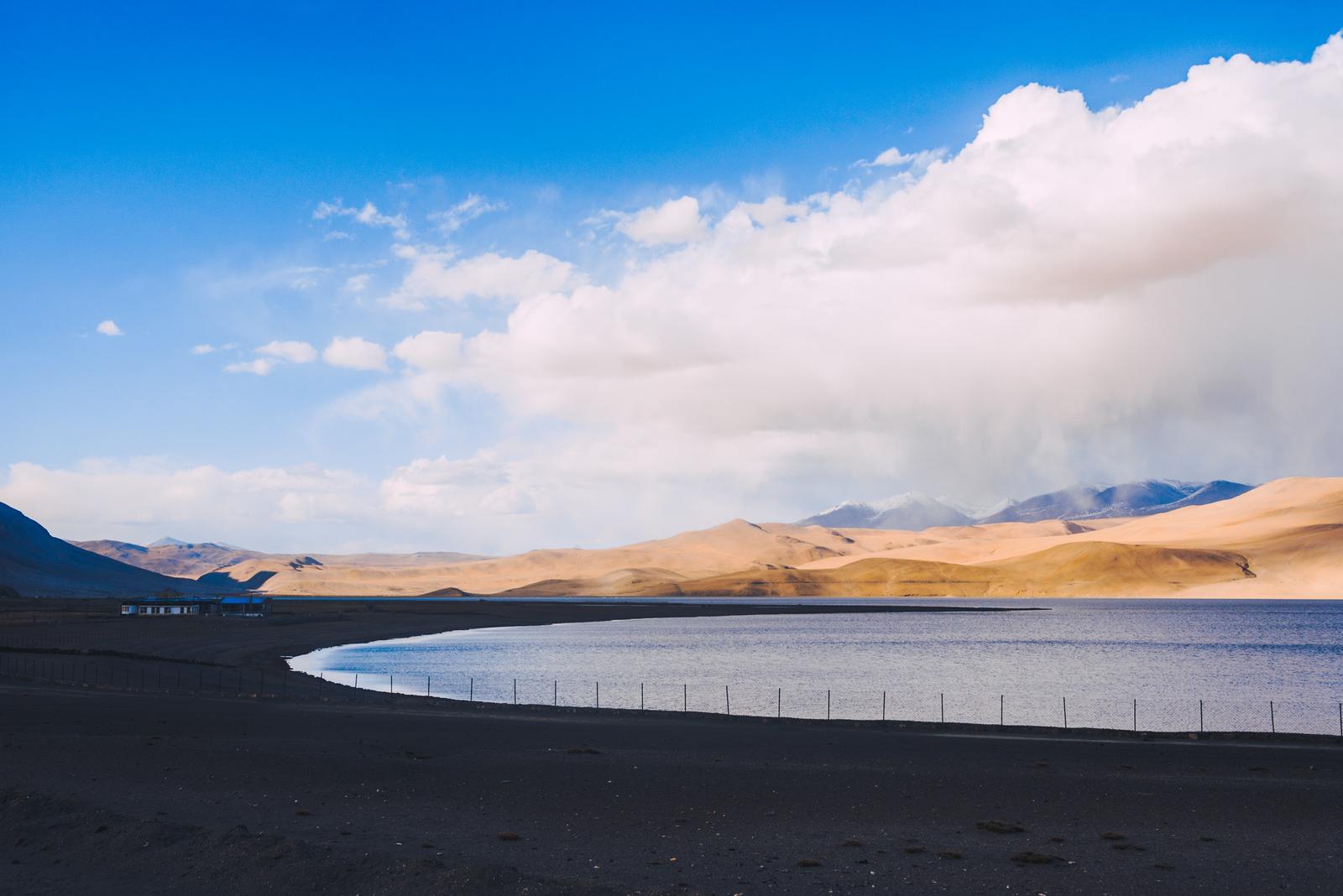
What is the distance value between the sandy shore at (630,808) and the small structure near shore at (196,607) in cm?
14268

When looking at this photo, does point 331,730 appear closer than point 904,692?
Yes

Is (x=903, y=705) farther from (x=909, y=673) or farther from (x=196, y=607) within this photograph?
(x=196, y=607)

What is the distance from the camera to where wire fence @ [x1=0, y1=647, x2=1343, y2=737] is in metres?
53.0

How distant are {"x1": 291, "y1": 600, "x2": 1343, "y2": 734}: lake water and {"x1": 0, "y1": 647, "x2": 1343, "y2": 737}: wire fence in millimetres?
246

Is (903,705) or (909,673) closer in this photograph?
(903,705)

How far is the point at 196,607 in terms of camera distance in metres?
188

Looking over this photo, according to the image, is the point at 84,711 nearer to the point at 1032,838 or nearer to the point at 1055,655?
the point at 1032,838

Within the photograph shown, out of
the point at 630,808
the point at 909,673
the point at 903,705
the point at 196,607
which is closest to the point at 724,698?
the point at 903,705

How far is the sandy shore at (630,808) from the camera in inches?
723

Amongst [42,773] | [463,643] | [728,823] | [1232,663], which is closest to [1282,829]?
[728,823]

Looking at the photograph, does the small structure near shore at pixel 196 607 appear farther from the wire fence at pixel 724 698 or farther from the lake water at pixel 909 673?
the wire fence at pixel 724 698

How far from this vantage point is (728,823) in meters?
23.3

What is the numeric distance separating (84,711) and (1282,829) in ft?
138

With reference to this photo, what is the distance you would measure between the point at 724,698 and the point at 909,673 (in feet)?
81.9
